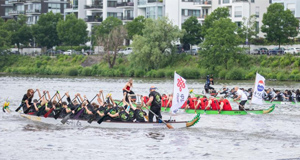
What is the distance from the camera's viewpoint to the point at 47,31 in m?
120

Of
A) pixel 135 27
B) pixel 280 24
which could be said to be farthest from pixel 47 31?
pixel 280 24

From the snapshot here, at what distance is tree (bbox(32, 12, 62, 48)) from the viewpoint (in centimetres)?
11881

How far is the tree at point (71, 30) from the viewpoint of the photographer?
114 meters

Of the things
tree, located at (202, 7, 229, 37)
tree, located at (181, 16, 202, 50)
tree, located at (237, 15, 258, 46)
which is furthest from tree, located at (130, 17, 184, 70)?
tree, located at (237, 15, 258, 46)

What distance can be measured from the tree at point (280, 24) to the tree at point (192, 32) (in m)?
14.1

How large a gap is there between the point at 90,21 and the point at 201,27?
127 feet

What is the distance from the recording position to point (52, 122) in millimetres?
34969

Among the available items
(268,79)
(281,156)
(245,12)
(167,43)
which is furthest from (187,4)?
(281,156)

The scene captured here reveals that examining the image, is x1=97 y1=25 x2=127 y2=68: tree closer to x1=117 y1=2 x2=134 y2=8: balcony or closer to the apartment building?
x1=117 y1=2 x2=134 y2=8: balcony

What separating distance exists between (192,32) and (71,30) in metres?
26.2

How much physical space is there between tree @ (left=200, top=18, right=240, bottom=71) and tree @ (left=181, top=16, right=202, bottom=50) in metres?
14.2

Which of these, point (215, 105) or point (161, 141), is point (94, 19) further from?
point (161, 141)

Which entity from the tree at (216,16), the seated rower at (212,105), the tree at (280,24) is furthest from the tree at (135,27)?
the seated rower at (212,105)

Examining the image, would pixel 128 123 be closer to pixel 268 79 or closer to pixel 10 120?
pixel 10 120
